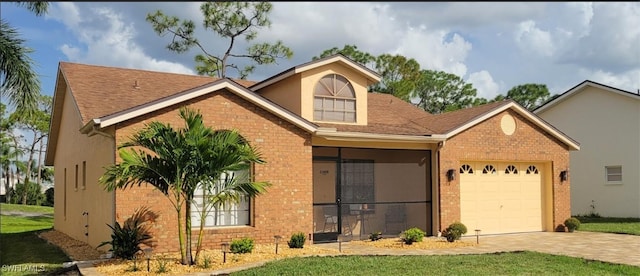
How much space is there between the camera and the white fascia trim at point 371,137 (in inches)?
604

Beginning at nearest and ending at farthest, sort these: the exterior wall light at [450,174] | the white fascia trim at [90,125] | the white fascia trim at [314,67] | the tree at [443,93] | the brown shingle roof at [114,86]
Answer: the white fascia trim at [90,125] → the brown shingle roof at [114,86] → the white fascia trim at [314,67] → the exterior wall light at [450,174] → the tree at [443,93]

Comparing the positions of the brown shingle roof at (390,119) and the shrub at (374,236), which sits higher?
the brown shingle roof at (390,119)

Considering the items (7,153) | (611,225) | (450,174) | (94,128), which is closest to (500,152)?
(450,174)

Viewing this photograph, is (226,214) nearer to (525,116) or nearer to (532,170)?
(525,116)

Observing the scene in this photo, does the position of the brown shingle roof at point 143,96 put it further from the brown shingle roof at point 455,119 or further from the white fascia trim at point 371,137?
the white fascia trim at point 371,137

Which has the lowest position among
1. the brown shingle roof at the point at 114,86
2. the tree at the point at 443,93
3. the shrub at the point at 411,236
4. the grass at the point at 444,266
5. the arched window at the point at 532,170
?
the grass at the point at 444,266

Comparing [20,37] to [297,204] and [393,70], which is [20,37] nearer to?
[297,204]

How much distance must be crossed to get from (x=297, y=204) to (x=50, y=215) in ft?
76.6

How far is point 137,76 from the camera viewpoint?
18297mm

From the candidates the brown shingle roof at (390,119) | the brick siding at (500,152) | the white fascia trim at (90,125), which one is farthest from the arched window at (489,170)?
the white fascia trim at (90,125)

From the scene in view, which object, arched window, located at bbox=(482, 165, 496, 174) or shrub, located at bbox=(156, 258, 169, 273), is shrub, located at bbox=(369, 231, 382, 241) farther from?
shrub, located at bbox=(156, 258, 169, 273)

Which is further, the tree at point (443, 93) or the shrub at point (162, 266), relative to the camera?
the tree at point (443, 93)

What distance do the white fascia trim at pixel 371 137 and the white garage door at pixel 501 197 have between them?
1923 millimetres

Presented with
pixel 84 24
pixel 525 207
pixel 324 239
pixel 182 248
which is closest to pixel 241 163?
pixel 182 248
